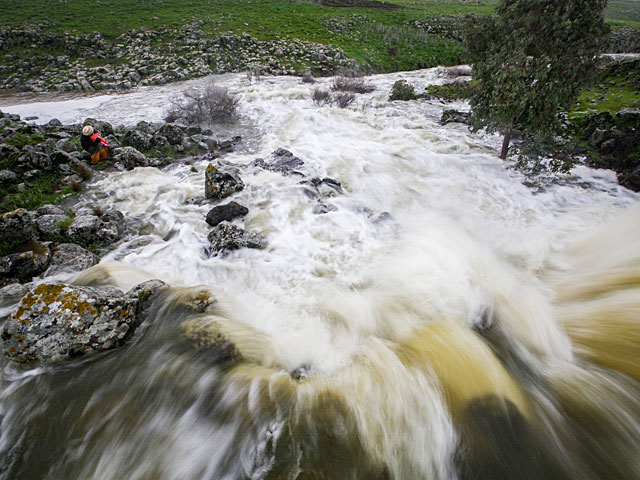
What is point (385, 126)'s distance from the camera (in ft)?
43.9

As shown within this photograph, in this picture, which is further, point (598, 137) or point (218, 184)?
point (598, 137)

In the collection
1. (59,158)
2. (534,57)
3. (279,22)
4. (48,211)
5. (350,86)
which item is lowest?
(48,211)

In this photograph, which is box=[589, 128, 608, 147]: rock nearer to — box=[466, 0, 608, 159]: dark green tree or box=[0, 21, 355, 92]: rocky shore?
box=[466, 0, 608, 159]: dark green tree

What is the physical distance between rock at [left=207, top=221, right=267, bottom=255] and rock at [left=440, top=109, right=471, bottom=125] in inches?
459

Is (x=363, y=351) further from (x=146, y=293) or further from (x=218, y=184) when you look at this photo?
(x=218, y=184)

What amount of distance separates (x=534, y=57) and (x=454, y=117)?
6226 millimetres

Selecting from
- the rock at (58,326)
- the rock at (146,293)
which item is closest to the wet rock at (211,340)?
the rock at (146,293)

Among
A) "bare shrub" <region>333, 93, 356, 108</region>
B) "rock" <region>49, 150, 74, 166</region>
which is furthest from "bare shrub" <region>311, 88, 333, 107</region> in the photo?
"rock" <region>49, 150, 74, 166</region>

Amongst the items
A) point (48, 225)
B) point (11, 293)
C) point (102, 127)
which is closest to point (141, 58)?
point (102, 127)

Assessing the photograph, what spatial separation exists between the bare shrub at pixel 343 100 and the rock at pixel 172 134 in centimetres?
895

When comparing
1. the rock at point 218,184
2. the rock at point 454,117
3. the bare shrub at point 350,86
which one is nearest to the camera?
the rock at point 218,184

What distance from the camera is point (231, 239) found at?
591 cm

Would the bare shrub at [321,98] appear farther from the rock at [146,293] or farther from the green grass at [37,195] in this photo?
the rock at [146,293]

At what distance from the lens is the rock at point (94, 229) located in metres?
5.89
